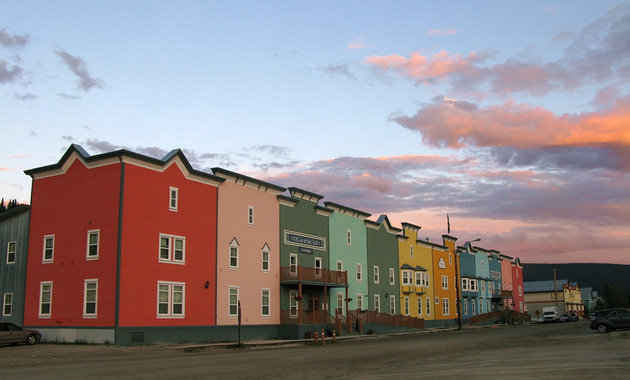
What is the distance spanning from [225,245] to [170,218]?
5411mm

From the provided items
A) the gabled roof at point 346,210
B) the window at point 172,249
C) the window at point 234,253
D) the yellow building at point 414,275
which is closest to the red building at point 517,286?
the yellow building at point 414,275

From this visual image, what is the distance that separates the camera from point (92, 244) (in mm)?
34906

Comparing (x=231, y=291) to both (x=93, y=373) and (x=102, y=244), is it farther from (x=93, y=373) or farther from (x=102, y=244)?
(x=93, y=373)

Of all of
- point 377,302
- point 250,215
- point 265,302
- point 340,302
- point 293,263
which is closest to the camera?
point 250,215

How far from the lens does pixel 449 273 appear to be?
3100 inches

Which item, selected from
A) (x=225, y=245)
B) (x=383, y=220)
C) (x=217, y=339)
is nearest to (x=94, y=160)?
(x=225, y=245)

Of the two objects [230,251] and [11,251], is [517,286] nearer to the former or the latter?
[230,251]

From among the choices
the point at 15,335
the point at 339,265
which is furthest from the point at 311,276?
the point at 15,335

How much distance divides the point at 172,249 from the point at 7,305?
11.3 meters

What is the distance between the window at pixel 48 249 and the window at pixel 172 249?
664cm

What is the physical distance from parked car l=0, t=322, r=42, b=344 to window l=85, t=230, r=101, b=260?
4.99 meters

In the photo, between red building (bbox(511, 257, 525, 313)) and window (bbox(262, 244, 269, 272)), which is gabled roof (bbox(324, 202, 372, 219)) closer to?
window (bbox(262, 244, 269, 272))

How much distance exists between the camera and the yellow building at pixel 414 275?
65988 mm

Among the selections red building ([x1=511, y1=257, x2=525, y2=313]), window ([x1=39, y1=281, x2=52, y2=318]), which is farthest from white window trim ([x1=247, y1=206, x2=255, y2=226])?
red building ([x1=511, y1=257, x2=525, y2=313])
